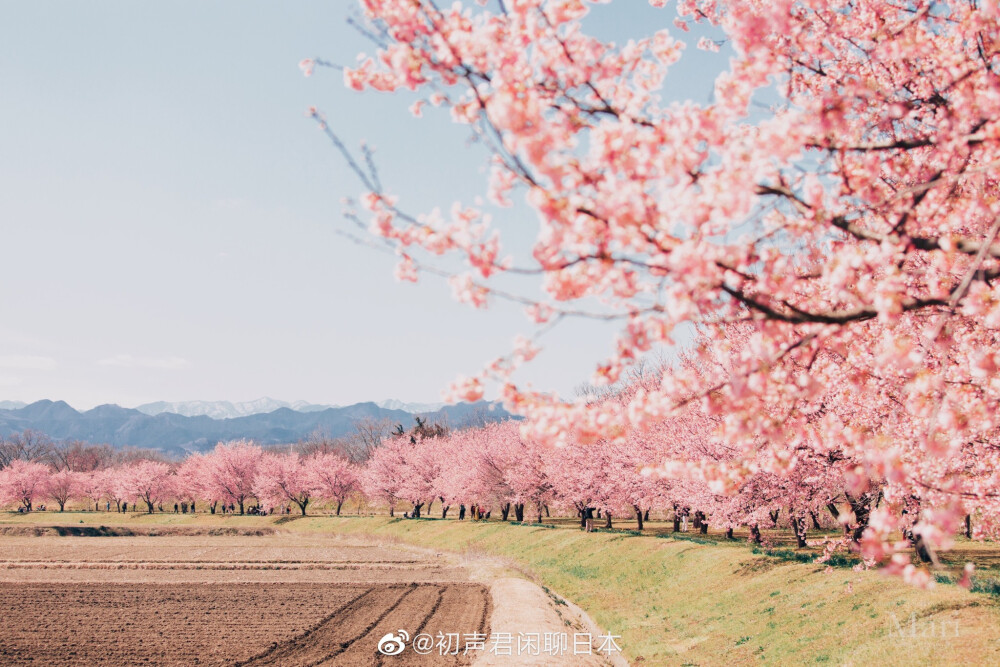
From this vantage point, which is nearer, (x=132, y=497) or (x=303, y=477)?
(x=303, y=477)

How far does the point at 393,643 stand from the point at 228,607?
976 centimetres

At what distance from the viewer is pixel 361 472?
86375mm

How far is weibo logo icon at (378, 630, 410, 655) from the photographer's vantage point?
18.6 m

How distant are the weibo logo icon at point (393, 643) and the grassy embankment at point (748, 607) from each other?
24.2 ft

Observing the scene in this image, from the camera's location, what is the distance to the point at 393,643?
768 inches

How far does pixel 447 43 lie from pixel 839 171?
4073mm

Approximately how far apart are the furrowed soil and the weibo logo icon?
0.99ft

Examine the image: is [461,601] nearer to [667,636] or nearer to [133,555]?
[667,636]

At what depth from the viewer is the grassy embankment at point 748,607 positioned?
1420cm

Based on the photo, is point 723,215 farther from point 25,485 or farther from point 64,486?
point 64,486

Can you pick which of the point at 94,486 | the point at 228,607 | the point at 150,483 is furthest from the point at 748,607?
the point at 94,486

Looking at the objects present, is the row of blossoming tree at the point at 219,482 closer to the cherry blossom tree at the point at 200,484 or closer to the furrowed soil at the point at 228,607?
the cherry blossom tree at the point at 200,484

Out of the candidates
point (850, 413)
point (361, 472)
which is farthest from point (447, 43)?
point (361, 472)

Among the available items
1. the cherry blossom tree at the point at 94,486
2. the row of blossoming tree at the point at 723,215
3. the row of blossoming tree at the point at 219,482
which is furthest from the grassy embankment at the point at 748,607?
the cherry blossom tree at the point at 94,486
